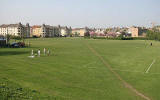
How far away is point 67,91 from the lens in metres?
15.1

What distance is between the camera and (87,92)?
15219 millimetres

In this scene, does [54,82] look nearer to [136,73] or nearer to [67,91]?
[67,91]

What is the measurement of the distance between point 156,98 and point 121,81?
4891 mm

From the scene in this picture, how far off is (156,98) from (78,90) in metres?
5.49

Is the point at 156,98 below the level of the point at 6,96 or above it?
below

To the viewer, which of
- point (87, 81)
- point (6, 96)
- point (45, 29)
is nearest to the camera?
point (6, 96)

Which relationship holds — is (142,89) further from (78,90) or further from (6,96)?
(6,96)

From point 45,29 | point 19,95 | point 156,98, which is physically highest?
point 45,29

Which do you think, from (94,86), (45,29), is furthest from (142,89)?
(45,29)

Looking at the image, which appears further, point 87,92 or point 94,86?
point 94,86

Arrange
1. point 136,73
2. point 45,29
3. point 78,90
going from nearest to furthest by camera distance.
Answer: point 78,90 → point 136,73 → point 45,29

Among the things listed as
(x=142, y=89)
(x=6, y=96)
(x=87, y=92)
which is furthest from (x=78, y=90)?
(x=6, y=96)

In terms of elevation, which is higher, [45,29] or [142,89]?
[45,29]

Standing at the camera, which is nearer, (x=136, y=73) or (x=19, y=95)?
(x=19, y=95)
